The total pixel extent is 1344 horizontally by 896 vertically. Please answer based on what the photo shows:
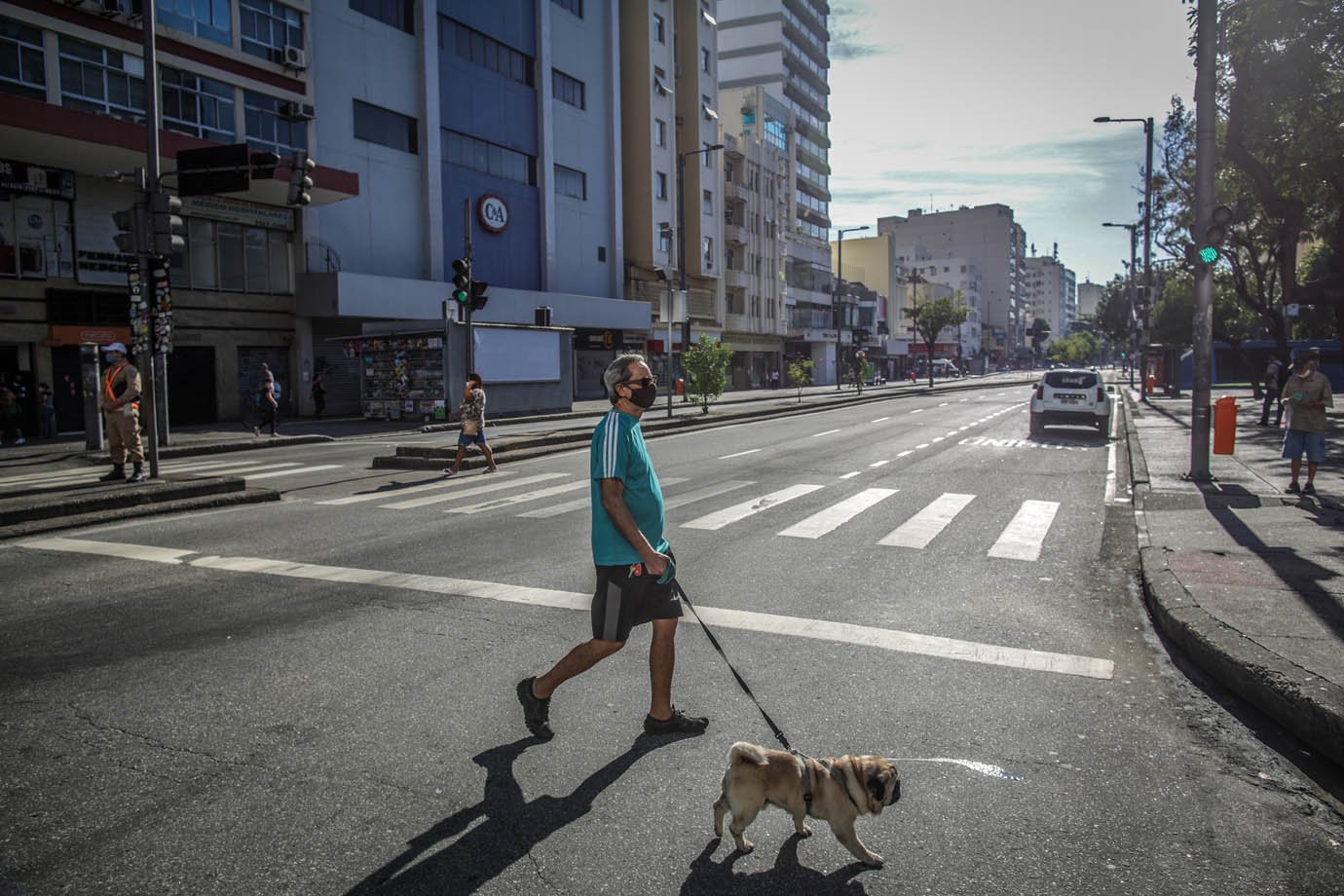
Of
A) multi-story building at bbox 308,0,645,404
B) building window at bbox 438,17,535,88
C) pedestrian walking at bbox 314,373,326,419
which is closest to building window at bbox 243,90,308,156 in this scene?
multi-story building at bbox 308,0,645,404

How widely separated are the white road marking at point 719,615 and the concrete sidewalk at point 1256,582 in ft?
2.55

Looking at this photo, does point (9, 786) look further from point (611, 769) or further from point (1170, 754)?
point (1170, 754)

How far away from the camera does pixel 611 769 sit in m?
3.89

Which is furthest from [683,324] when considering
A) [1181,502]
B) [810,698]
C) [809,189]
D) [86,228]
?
[809,189]

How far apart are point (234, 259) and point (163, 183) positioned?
15.9 feet

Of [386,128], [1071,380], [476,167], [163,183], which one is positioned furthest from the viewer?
[476,167]

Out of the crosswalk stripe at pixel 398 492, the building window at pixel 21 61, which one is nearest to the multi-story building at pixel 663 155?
the building window at pixel 21 61

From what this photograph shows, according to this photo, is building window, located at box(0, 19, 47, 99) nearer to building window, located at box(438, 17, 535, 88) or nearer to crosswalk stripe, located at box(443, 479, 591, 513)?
building window, located at box(438, 17, 535, 88)

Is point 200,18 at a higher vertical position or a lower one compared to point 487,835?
higher

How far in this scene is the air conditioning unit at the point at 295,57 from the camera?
29219mm

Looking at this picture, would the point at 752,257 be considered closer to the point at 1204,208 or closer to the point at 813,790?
the point at 1204,208

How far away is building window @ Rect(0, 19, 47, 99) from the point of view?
2228 cm

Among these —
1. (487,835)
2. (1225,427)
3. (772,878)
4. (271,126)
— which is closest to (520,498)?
(487,835)

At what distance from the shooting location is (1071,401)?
73.5 feet
